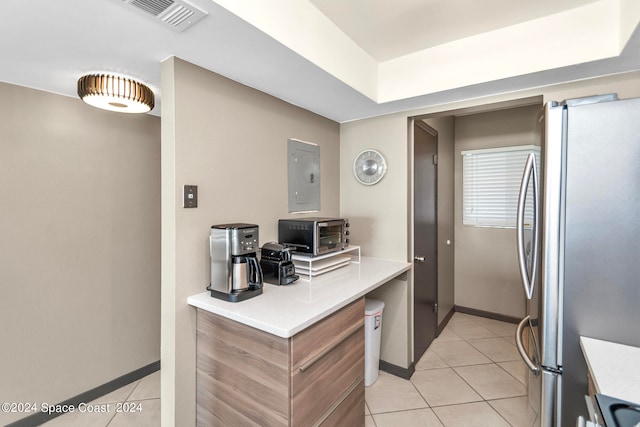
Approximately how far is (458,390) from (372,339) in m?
0.76

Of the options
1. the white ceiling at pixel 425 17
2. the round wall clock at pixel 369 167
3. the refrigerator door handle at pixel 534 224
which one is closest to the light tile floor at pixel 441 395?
the refrigerator door handle at pixel 534 224

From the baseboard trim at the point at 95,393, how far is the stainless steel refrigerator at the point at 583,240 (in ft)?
9.11

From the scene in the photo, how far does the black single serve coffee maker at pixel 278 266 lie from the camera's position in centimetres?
180

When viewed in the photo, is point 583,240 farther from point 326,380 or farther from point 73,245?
point 73,245

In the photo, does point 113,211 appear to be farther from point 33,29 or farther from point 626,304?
point 626,304

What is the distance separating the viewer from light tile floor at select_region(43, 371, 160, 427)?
1.97m

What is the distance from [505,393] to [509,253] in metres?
1.68

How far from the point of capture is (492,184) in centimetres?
346

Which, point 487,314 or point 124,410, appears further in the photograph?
point 487,314

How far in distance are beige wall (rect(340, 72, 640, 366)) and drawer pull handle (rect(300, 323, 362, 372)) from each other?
98 cm

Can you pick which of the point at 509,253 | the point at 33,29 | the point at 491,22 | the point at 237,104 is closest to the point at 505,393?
the point at 509,253

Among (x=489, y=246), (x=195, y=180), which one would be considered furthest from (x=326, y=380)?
(x=489, y=246)

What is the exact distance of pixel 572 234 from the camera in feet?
3.99

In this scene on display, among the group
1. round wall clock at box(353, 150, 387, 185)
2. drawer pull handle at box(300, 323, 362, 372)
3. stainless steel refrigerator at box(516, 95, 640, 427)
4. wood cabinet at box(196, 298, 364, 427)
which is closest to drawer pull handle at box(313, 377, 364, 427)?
wood cabinet at box(196, 298, 364, 427)
